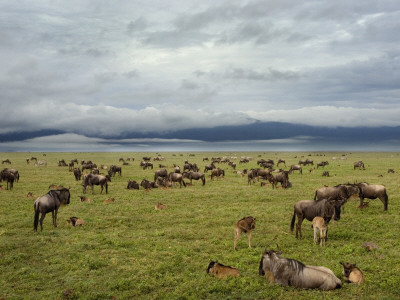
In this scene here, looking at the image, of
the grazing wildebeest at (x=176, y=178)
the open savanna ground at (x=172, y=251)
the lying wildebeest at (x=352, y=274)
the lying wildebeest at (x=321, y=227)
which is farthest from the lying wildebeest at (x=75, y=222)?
the grazing wildebeest at (x=176, y=178)

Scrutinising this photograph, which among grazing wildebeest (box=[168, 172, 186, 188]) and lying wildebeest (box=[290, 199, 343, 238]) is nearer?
lying wildebeest (box=[290, 199, 343, 238])

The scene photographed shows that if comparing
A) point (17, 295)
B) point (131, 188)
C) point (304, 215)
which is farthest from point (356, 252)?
point (131, 188)

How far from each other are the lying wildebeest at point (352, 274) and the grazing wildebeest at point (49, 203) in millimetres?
14294

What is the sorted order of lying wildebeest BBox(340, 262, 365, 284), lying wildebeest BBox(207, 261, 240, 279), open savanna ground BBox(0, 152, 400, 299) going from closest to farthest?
open savanna ground BBox(0, 152, 400, 299) → lying wildebeest BBox(340, 262, 365, 284) → lying wildebeest BBox(207, 261, 240, 279)

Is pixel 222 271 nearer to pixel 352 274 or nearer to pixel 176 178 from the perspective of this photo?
pixel 352 274

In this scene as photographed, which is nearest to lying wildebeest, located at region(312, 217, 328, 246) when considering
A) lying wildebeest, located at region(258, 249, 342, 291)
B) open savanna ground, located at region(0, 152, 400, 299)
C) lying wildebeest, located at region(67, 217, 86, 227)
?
open savanna ground, located at region(0, 152, 400, 299)

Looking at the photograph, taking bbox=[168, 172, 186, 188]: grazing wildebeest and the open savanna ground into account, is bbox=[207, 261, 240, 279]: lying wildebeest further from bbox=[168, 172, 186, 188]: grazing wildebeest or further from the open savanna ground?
bbox=[168, 172, 186, 188]: grazing wildebeest

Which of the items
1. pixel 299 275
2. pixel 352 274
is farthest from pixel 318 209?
pixel 299 275

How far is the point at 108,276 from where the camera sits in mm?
10859

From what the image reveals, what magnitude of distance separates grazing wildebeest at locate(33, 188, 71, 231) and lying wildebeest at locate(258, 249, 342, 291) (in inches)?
476

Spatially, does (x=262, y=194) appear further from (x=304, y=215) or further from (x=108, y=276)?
(x=108, y=276)

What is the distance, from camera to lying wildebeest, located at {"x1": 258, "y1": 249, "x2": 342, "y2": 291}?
956 cm

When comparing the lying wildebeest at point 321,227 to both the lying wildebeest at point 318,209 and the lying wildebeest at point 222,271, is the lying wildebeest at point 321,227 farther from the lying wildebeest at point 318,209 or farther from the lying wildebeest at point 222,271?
the lying wildebeest at point 222,271

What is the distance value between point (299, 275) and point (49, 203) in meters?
13.2
